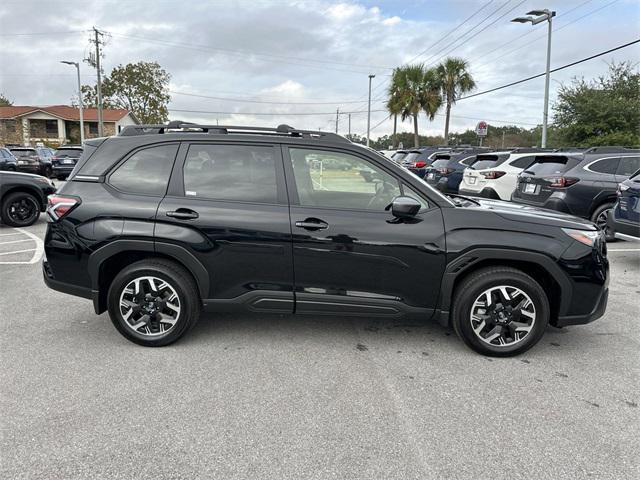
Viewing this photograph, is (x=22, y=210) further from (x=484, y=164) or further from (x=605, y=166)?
(x=605, y=166)

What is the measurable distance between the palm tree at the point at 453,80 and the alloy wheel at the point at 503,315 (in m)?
31.1

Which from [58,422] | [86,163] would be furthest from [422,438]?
[86,163]

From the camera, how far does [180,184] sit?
144 inches

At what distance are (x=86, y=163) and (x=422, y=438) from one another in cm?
332

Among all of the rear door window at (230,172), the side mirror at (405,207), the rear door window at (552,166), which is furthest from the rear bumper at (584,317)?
the rear door window at (552,166)

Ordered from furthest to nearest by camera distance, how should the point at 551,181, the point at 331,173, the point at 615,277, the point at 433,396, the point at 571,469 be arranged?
1. the point at 551,181
2. the point at 615,277
3. the point at 331,173
4. the point at 433,396
5. the point at 571,469

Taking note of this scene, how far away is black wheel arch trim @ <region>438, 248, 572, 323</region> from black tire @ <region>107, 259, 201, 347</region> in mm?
2004

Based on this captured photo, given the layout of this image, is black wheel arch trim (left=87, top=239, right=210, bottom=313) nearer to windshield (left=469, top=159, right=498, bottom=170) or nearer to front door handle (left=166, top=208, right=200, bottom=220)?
front door handle (left=166, top=208, right=200, bottom=220)

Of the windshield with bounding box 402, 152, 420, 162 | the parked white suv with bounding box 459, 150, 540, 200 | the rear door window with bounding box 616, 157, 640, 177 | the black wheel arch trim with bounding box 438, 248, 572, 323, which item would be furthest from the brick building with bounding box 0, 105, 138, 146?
the black wheel arch trim with bounding box 438, 248, 572, 323

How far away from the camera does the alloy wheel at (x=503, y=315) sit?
3.52 meters

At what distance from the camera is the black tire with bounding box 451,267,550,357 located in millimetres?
3488

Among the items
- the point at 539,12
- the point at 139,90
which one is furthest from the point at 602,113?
the point at 139,90

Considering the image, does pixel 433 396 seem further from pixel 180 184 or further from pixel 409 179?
pixel 180 184

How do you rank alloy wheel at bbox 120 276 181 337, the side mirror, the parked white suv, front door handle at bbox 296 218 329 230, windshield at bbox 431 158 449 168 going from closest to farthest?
the side mirror, front door handle at bbox 296 218 329 230, alloy wheel at bbox 120 276 181 337, the parked white suv, windshield at bbox 431 158 449 168
